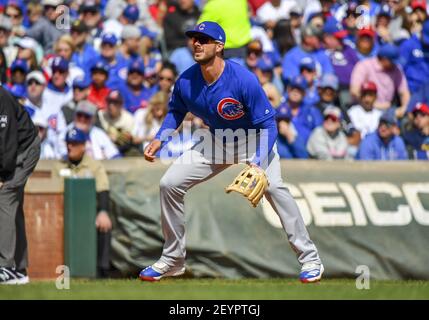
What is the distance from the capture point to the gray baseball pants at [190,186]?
923 cm

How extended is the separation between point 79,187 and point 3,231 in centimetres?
126

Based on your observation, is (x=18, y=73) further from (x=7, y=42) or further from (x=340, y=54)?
(x=340, y=54)

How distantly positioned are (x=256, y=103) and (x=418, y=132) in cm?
555

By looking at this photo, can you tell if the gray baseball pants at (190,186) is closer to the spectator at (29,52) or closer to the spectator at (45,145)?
the spectator at (45,145)

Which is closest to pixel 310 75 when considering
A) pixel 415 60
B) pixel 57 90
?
pixel 415 60

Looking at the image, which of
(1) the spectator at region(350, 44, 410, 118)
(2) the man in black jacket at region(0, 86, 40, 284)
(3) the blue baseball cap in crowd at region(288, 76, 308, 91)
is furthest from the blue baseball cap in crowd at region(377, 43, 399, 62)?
(2) the man in black jacket at region(0, 86, 40, 284)

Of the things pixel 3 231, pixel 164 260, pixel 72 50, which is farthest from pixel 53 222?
pixel 72 50

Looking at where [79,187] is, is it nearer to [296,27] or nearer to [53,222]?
[53,222]

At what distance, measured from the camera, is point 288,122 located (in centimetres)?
1377

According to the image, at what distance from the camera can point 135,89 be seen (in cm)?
1456

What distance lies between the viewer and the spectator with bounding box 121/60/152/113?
14406 mm

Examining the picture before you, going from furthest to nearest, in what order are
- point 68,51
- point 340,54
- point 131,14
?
point 131,14
point 340,54
point 68,51

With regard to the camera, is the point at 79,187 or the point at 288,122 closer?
the point at 79,187

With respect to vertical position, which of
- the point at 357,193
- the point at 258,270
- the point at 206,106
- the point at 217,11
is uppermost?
the point at 217,11
